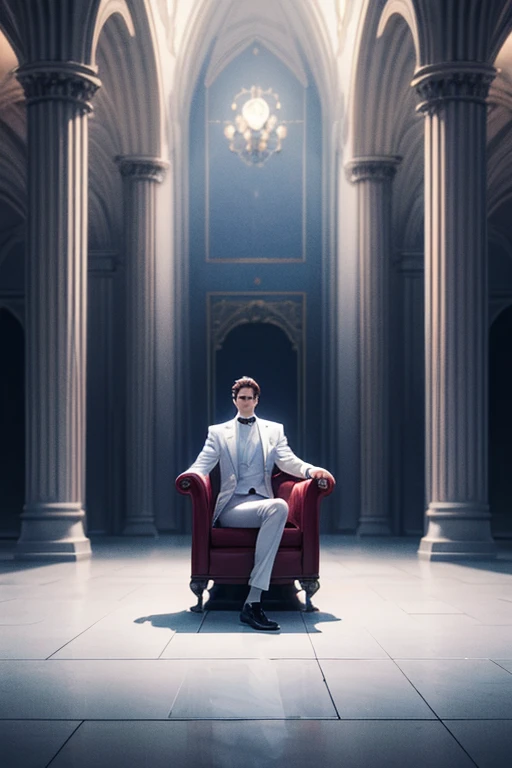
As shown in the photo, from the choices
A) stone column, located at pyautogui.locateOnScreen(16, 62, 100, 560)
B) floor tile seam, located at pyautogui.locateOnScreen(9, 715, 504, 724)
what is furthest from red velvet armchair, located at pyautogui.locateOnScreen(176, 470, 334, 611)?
stone column, located at pyautogui.locateOnScreen(16, 62, 100, 560)

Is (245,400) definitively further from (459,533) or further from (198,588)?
(459,533)

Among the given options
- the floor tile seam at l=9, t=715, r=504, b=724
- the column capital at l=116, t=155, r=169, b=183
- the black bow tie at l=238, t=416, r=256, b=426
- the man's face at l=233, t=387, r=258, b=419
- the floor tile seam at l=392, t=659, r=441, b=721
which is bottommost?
the floor tile seam at l=392, t=659, r=441, b=721

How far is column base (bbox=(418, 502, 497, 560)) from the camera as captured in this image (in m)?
9.57

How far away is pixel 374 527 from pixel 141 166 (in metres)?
5.94

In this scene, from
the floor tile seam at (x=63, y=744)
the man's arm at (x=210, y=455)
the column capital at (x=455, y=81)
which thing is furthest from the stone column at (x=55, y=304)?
the floor tile seam at (x=63, y=744)

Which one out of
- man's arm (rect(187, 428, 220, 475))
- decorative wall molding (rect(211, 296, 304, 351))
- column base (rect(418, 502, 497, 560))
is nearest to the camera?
man's arm (rect(187, 428, 220, 475))

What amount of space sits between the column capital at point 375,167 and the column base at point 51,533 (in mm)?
6867

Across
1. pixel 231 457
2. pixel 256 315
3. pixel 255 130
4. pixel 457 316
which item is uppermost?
pixel 255 130

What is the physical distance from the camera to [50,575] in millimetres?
8398

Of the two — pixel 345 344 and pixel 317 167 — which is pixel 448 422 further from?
pixel 317 167

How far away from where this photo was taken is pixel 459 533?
9617 millimetres

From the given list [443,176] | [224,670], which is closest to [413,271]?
[443,176]

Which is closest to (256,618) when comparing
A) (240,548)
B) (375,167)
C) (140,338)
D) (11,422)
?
(240,548)

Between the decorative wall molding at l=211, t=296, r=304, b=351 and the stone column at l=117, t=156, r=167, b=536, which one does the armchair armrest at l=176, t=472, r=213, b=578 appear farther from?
the decorative wall molding at l=211, t=296, r=304, b=351
